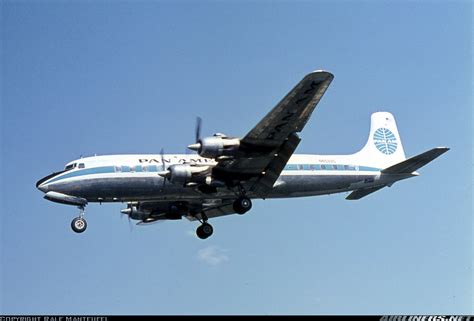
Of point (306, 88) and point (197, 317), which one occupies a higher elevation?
point (306, 88)

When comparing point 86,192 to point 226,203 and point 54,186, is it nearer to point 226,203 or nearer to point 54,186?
point 54,186

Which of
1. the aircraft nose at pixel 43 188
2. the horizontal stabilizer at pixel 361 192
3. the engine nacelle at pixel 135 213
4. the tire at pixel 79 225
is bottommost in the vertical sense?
the horizontal stabilizer at pixel 361 192

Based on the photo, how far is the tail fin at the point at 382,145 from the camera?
3894 cm

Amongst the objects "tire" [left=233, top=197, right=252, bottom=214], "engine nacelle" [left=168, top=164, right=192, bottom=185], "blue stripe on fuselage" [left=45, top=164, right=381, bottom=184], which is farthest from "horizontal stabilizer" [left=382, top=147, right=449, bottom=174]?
"engine nacelle" [left=168, top=164, right=192, bottom=185]

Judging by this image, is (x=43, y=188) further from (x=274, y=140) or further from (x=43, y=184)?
(x=274, y=140)

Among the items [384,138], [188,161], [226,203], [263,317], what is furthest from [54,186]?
[384,138]

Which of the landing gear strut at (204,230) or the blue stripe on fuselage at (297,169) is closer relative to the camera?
the blue stripe on fuselage at (297,169)

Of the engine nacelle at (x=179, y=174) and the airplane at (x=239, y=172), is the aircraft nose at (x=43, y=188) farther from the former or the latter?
the engine nacelle at (x=179, y=174)

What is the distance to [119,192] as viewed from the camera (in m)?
33.7

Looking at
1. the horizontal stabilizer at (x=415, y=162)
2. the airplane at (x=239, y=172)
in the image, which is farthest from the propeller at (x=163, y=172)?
the horizontal stabilizer at (x=415, y=162)

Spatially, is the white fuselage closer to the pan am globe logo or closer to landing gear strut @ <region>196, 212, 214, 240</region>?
landing gear strut @ <region>196, 212, 214, 240</region>

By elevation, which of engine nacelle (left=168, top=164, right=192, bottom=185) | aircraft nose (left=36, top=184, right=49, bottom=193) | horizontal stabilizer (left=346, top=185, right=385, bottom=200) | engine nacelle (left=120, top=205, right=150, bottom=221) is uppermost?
aircraft nose (left=36, top=184, right=49, bottom=193)

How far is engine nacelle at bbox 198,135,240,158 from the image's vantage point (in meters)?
31.7

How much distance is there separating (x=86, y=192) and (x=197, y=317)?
1308cm
